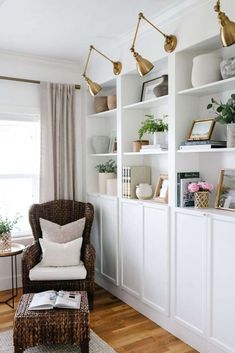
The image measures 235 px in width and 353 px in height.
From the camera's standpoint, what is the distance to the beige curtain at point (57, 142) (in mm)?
3748

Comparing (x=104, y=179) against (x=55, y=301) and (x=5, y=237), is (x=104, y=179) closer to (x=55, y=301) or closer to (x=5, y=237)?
(x=5, y=237)

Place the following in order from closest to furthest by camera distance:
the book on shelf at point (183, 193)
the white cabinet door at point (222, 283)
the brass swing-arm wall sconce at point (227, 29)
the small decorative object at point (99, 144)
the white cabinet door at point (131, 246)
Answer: the brass swing-arm wall sconce at point (227, 29) < the white cabinet door at point (222, 283) < the book on shelf at point (183, 193) < the white cabinet door at point (131, 246) < the small decorative object at point (99, 144)

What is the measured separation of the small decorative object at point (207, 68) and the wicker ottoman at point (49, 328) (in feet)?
6.11

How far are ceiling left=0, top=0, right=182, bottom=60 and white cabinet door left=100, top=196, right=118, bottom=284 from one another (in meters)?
1.57

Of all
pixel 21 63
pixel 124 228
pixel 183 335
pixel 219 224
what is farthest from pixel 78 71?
pixel 183 335

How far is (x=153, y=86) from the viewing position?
3.21 metres

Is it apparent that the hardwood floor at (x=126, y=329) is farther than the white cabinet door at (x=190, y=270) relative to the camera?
Yes

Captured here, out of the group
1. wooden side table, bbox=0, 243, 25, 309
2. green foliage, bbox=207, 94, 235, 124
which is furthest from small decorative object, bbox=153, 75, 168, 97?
wooden side table, bbox=0, 243, 25, 309

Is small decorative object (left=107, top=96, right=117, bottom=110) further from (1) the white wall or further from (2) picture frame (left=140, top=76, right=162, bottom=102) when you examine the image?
(1) the white wall

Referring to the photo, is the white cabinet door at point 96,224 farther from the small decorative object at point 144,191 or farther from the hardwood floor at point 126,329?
the small decorative object at point 144,191

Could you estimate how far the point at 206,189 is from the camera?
2.62m

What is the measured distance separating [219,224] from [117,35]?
76.2 inches

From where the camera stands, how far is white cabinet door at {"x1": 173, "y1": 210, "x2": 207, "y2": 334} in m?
2.46

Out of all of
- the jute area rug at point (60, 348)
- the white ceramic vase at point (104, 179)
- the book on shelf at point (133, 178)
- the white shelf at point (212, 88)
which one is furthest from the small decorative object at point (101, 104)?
the jute area rug at point (60, 348)
